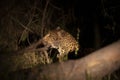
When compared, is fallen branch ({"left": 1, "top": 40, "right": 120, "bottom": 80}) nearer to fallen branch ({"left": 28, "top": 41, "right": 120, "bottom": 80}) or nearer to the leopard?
fallen branch ({"left": 28, "top": 41, "right": 120, "bottom": 80})

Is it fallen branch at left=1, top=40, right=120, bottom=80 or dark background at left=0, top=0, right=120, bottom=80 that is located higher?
dark background at left=0, top=0, right=120, bottom=80

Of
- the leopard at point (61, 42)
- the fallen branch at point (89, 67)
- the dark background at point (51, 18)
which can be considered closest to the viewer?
the fallen branch at point (89, 67)

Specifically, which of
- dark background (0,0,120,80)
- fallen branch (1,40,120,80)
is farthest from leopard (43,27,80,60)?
fallen branch (1,40,120,80)

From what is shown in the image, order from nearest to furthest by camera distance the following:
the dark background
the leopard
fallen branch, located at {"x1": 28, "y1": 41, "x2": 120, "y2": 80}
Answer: fallen branch, located at {"x1": 28, "y1": 41, "x2": 120, "y2": 80}
the leopard
the dark background

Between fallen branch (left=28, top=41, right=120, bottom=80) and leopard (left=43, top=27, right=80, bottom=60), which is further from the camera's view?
leopard (left=43, top=27, right=80, bottom=60)

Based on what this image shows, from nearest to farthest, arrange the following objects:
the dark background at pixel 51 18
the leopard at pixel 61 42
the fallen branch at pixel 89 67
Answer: the fallen branch at pixel 89 67, the leopard at pixel 61 42, the dark background at pixel 51 18

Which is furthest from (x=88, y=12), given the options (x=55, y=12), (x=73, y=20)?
(x=55, y=12)

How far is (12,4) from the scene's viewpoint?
6535 mm

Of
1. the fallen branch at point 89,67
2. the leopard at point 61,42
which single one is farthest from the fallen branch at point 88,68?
the leopard at point 61,42

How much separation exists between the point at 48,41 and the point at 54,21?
0.88m

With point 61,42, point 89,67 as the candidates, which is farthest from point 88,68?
point 61,42

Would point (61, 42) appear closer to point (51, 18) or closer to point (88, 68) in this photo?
point (51, 18)

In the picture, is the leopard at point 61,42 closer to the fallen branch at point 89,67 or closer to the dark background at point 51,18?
the dark background at point 51,18

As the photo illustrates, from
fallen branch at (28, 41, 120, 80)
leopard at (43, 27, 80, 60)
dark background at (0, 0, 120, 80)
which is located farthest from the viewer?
dark background at (0, 0, 120, 80)
